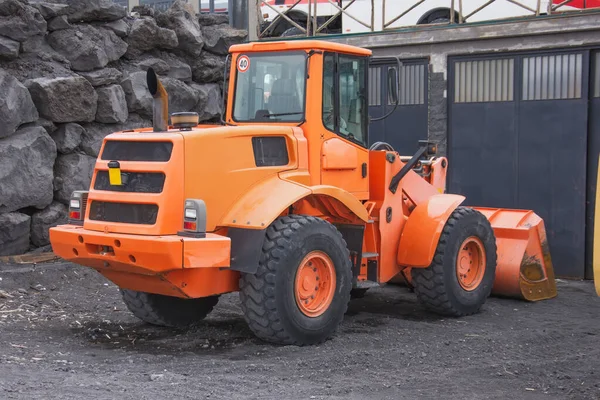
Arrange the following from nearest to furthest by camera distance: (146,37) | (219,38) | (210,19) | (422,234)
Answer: (422,234) → (146,37) → (219,38) → (210,19)

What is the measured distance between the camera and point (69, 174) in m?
10.8

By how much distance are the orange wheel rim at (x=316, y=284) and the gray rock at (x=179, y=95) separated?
17.2ft

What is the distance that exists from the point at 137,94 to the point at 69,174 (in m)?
1.57

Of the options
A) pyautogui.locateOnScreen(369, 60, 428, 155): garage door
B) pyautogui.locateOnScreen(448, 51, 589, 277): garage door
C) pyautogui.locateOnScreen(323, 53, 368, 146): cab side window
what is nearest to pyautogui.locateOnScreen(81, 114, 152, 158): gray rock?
pyautogui.locateOnScreen(369, 60, 428, 155): garage door

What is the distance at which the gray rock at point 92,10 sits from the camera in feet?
37.3

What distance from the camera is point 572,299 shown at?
32.8 feet

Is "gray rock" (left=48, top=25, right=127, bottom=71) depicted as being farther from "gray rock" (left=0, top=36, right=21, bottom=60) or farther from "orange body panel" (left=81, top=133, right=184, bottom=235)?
"orange body panel" (left=81, top=133, right=184, bottom=235)

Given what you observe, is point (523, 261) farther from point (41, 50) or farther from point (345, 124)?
point (41, 50)

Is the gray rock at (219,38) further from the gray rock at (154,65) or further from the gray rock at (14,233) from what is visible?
the gray rock at (14,233)

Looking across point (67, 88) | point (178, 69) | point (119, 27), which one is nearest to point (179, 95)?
point (178, 69)

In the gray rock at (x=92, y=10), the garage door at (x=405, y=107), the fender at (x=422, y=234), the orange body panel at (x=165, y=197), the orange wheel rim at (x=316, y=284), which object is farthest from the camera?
the garage door at (x=405, y=107)

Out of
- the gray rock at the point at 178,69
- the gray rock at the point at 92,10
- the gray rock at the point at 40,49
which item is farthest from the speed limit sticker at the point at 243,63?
the gray rock at the point at 178,69

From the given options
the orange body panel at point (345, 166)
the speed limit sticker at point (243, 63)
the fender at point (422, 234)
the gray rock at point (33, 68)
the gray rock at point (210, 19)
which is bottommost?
the fender at point (422, 234)

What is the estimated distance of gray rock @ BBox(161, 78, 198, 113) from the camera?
12156 mm
